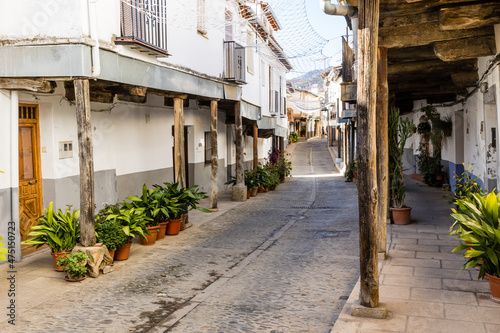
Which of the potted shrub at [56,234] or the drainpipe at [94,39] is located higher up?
the drainpipe at [94,39]

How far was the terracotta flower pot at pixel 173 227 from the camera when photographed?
9363 millimetres

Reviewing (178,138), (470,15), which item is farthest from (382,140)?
(178,138)

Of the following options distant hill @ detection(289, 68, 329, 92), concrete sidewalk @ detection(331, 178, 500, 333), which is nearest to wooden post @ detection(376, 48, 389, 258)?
concrete sidewalk @ detection(331, 178, 500, 333)

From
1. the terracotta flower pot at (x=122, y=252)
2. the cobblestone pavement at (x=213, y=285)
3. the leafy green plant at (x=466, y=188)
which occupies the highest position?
the leafy green plant at (x=466, y=188)

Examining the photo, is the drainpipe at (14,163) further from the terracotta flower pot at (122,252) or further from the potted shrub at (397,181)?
the potted shrub at (397,181)

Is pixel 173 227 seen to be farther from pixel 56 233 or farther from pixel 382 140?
pixel 382 140

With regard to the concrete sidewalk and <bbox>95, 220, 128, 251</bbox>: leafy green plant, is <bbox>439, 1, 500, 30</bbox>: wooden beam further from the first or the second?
<bbox>95, 220, 128, 251</bbox>: leafy green plant

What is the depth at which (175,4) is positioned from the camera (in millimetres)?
10633

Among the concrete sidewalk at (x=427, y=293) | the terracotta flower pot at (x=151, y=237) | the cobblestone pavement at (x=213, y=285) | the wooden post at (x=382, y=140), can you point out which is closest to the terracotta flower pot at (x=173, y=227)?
the cobblestone pavement at (x=213, y=285)

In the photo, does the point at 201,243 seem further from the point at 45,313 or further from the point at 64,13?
the point at 64,13

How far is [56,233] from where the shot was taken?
22.6 feet

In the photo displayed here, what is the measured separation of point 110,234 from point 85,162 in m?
1.16

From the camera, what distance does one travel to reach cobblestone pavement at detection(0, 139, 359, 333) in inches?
198

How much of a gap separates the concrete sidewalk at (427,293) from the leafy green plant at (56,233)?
4.01 m
